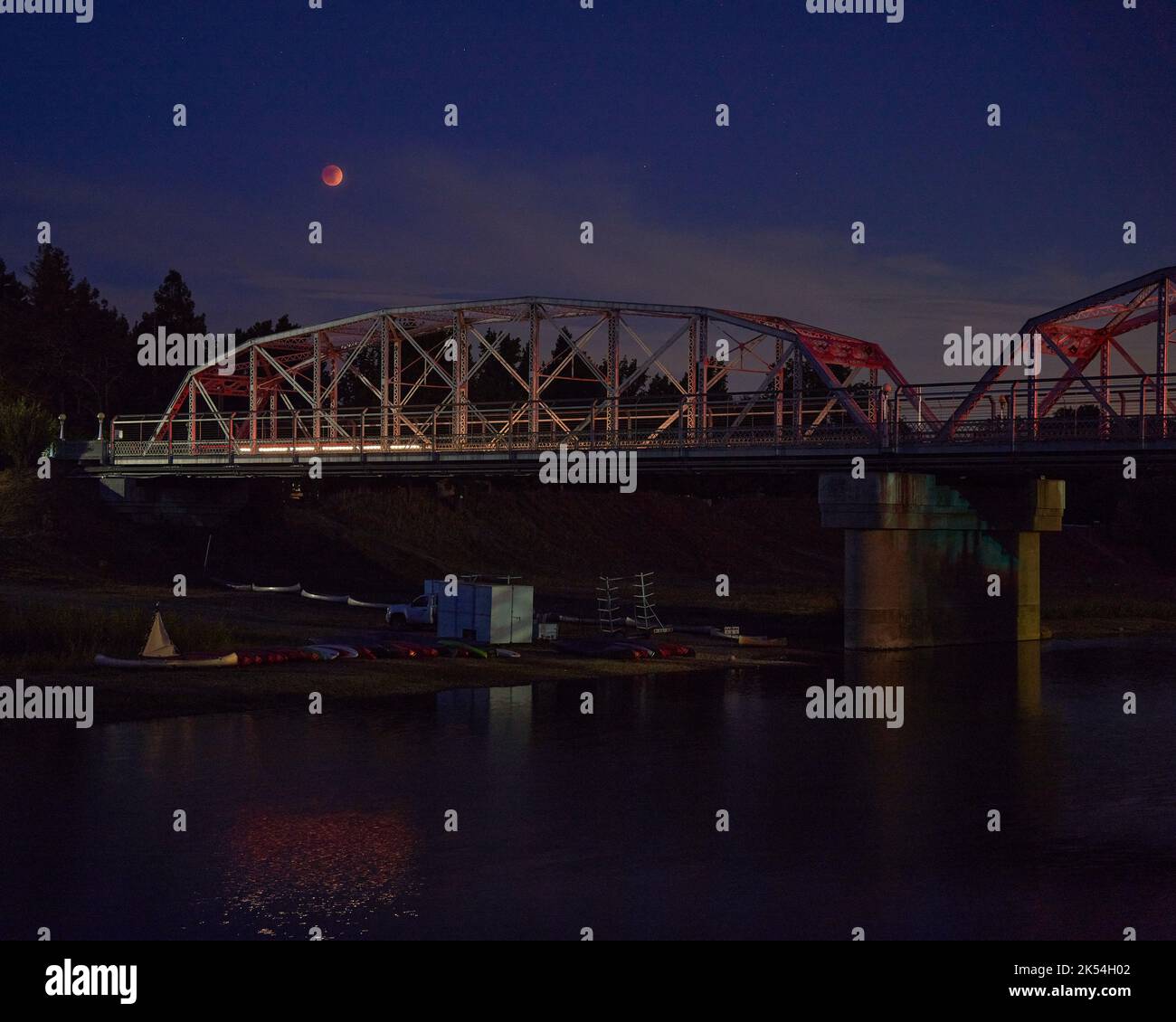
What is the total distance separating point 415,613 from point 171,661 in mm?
16299

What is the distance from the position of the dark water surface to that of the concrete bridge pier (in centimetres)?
1578

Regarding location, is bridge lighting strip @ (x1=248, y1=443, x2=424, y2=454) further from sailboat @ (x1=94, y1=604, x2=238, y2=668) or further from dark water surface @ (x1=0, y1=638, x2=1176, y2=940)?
dark water surface @ (x1=0, y1=638, x2=1176, y2=940)

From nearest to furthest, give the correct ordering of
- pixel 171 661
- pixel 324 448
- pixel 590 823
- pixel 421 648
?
pixel 590 823 → pixel 171 661 → pixel 421 648 → pixel 324 448

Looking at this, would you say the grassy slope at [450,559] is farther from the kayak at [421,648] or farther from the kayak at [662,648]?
the kayak at [662,648]

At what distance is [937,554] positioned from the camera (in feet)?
192

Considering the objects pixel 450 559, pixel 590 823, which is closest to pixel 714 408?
pixel 450 559

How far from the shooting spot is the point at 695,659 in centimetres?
5097

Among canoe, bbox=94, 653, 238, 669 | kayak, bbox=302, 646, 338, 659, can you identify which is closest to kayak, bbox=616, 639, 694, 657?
kayak, bbox=302, 646, 338, 659

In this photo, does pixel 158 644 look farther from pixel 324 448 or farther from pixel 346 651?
pixel 324 448

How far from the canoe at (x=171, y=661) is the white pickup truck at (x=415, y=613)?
14193 millimetres

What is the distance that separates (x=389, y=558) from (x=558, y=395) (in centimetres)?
3952

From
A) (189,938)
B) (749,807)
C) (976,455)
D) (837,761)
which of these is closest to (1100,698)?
(976,455)

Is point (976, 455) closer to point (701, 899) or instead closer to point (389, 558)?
point (701, 899)

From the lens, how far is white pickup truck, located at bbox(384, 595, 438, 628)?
185 ft
